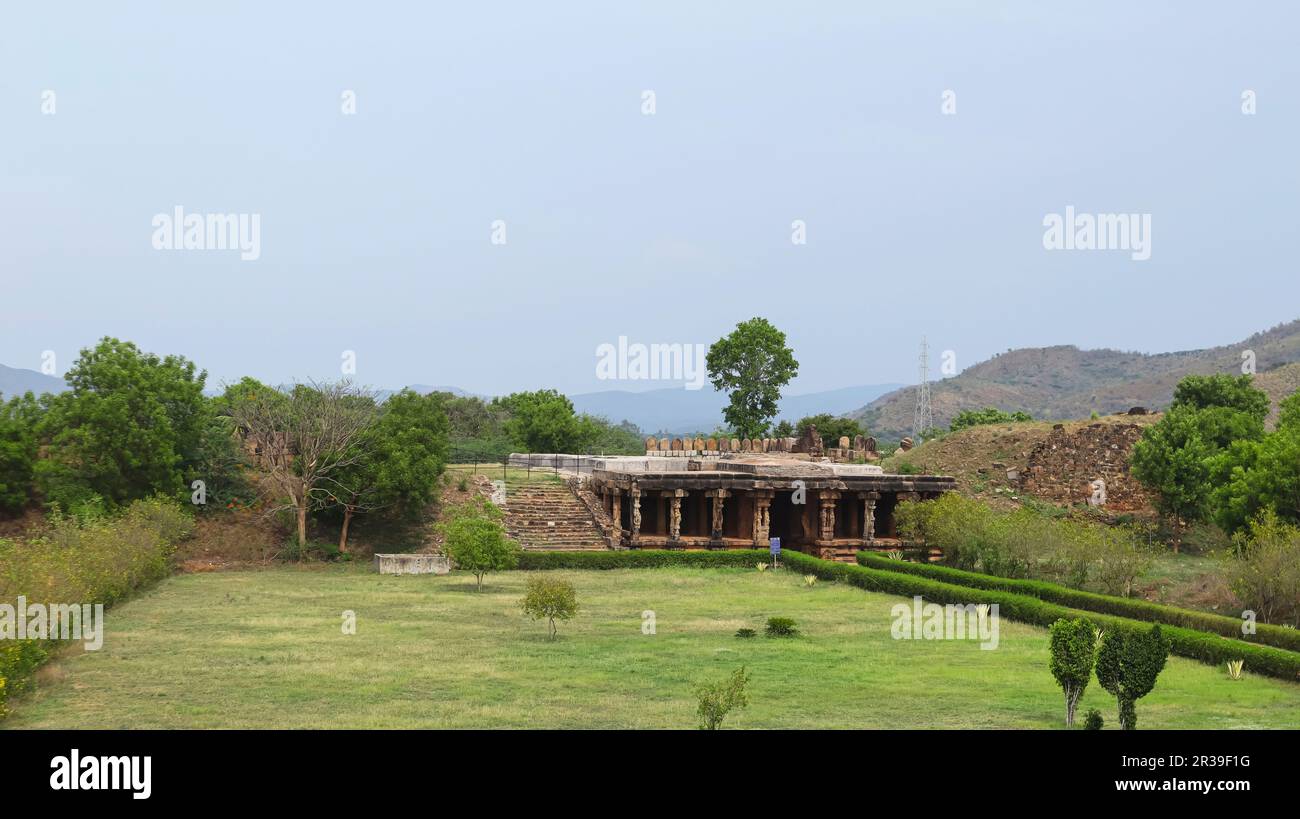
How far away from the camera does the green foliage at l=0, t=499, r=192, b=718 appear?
1977 cm

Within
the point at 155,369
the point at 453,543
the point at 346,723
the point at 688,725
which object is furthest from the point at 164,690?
the point at 155,369

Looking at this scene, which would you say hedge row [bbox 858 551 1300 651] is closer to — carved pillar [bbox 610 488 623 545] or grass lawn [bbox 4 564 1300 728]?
grass lawn [bbox 4 564 1300 728]

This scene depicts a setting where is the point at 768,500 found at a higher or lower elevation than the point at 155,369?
lower

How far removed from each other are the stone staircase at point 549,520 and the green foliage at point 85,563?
13.5m

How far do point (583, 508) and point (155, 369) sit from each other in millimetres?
19322

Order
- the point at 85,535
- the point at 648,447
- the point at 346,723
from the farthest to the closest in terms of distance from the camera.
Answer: the point at 648,447 < the point at 85,535 < the point at 346,723

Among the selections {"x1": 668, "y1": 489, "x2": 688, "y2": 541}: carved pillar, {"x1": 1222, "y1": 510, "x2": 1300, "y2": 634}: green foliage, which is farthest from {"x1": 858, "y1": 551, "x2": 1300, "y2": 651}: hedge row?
{"x1": 668, "y1": 489, "x2": 688, "y2": 541}: carved pillar

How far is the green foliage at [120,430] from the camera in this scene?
1714 inches

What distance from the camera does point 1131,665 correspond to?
17.2m

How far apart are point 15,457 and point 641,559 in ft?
82.1

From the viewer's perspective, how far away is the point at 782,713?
63.0 feet

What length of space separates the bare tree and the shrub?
22788 mm
